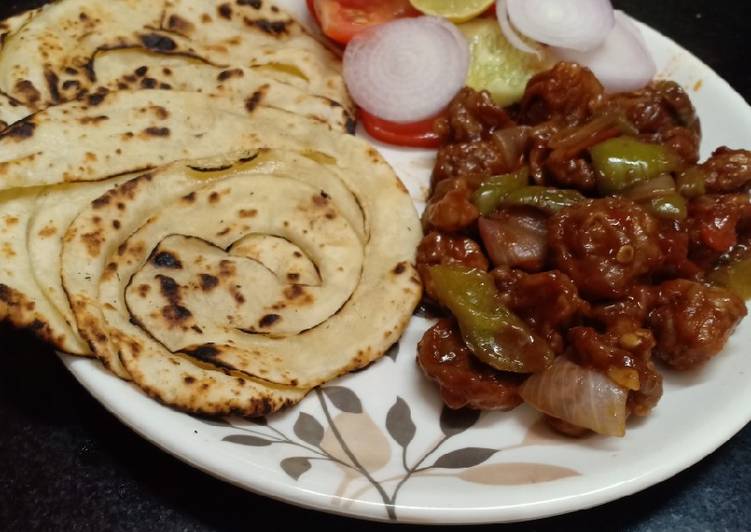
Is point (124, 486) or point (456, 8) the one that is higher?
point (456, 8)

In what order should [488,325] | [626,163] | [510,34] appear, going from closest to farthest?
[488,325] < [626,163] < [510,34]

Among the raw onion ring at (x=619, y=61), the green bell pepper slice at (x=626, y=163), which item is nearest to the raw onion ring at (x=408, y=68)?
the raw onion ring at (x=619, y=61)

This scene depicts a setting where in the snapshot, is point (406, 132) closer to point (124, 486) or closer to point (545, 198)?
point (545, 198)

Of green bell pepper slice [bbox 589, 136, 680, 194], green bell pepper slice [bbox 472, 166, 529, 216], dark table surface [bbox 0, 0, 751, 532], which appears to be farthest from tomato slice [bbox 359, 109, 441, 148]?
dark table surface [bbox 0, 0, 751, 532]

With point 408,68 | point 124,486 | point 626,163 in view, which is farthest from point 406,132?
point 124,486

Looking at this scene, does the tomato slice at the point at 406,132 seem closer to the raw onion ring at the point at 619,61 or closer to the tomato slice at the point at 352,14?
the tomato slice at the point at 352,14

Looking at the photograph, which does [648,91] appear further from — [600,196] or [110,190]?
[110,190]

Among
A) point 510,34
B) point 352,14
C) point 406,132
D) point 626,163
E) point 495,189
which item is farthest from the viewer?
point 352,14

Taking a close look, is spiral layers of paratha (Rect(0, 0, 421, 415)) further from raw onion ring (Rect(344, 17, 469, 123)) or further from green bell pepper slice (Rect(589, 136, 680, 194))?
green bell pepper slice (Rect(589, 136, 680, 194))
